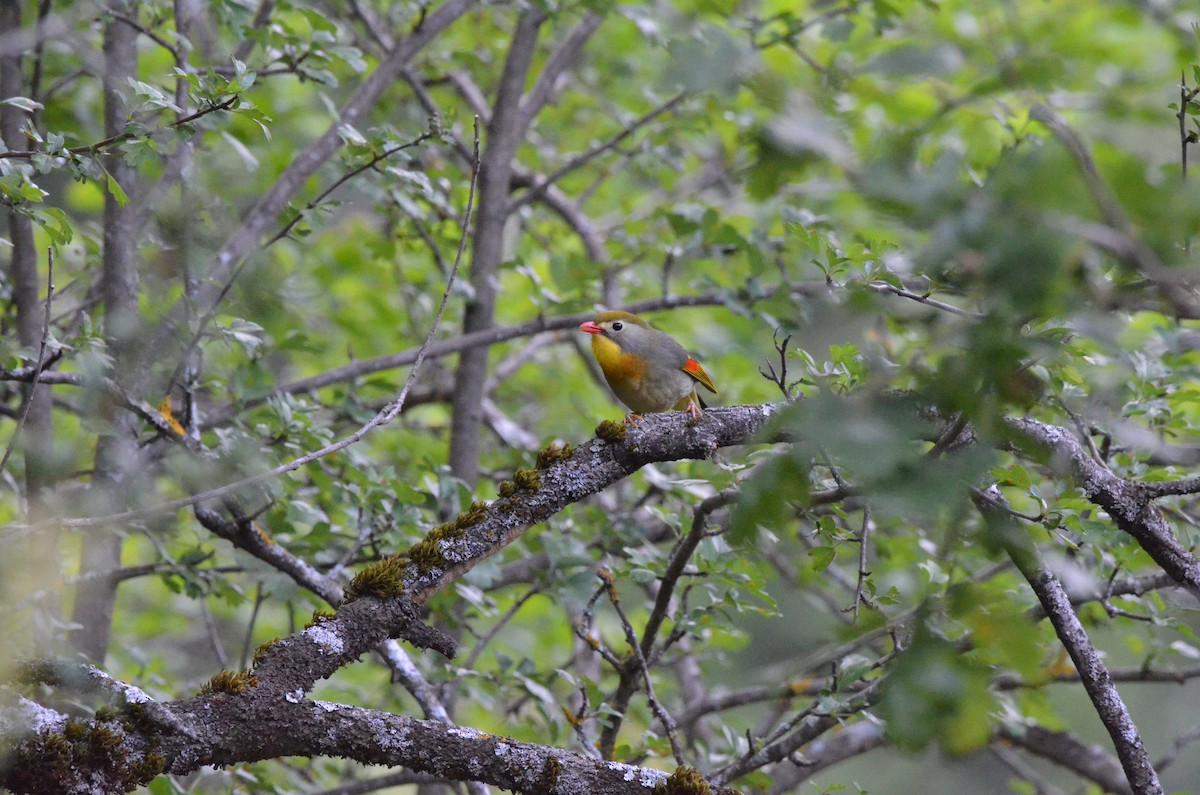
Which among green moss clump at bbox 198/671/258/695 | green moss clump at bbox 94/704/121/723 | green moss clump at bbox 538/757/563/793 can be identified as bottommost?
green moss clump at bbox 94/704/121/723

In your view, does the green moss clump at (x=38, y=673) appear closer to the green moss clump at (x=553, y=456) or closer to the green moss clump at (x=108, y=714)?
the green moss clump at (x=108, y=714)

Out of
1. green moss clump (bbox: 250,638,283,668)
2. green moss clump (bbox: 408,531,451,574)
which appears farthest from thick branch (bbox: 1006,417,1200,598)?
green moss clump (bbox: 250,638,283,668)

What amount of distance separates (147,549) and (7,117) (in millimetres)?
3249

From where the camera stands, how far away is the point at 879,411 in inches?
55.4

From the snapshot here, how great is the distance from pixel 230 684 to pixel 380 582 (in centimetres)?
42

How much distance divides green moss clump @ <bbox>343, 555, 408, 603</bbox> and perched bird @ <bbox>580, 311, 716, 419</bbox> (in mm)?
2147

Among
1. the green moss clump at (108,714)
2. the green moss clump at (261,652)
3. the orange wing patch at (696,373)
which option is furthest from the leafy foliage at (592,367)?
the orange wing patch at (696,373)

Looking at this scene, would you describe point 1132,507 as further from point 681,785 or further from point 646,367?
point 646,367

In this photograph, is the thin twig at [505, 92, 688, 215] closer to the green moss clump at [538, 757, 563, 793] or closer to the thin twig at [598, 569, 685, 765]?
the thin twig at [598, 569, 685, 765]

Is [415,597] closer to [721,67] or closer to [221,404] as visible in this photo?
[721,67]

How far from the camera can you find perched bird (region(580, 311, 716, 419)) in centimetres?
451

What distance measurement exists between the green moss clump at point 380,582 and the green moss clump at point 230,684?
340mm

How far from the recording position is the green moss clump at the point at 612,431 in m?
2.71

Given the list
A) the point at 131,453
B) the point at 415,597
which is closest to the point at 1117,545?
the point at 415,597
